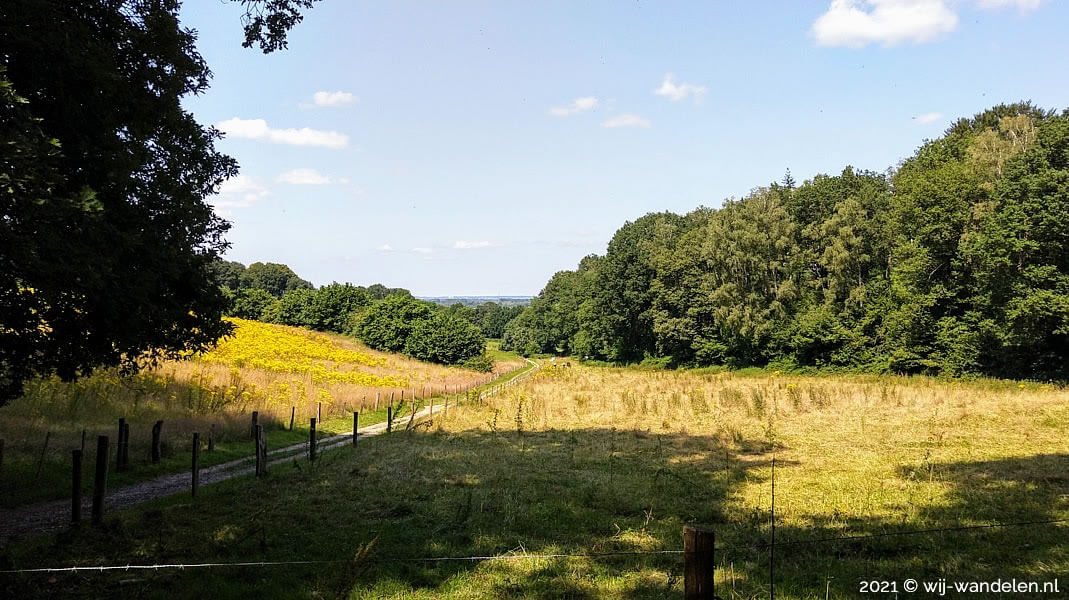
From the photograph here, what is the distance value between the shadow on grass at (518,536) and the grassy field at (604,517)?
42mm

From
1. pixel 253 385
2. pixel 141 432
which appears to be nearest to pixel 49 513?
pixel 141 432

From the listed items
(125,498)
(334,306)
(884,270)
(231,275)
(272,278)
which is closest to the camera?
(125,498)

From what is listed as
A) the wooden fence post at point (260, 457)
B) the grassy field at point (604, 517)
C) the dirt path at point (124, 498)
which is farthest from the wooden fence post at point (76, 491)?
the wooden fence post at point (260, 457)

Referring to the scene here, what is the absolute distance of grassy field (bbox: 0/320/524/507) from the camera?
581 inches

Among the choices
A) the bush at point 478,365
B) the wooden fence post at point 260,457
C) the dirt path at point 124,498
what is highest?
the wooden fence post at point 260,457

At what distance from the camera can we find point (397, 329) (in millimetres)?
74250

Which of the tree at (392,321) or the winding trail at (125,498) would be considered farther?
the tree at (392,321)

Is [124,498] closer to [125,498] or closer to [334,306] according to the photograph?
[125,498]

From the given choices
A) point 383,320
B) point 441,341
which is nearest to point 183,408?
point 441,341

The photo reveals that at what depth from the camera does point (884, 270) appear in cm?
5100

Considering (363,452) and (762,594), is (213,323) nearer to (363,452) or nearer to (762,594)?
(363,452)

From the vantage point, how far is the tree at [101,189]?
7277mm

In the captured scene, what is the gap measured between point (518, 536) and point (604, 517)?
80.8 inches

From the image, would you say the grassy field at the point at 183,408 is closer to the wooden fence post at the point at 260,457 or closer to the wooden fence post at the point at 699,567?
the wooden fence post at the point at 260,457
